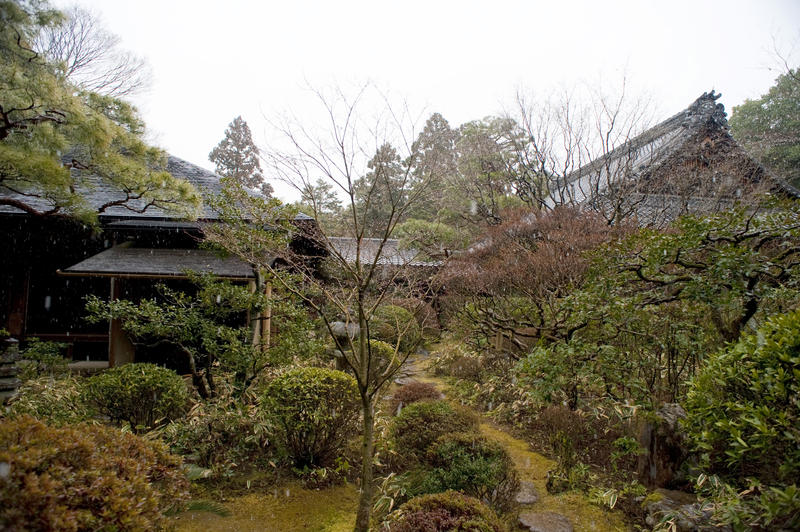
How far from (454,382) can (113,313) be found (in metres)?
6.17

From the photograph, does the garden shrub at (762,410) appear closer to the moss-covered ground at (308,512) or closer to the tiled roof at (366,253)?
the moss-covered ground at (308,512)

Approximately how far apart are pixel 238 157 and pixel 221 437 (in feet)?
77.4

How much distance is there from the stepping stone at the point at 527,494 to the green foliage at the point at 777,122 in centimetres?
1622

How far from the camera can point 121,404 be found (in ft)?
15.1

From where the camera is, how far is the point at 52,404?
465 centimetres

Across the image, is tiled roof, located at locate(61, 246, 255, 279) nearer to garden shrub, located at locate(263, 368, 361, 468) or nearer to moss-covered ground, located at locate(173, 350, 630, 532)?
garden shrub, located at locate(263, 368, 361, 468)

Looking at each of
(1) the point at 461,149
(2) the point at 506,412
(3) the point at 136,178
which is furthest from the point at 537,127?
(3) the point at 136,178

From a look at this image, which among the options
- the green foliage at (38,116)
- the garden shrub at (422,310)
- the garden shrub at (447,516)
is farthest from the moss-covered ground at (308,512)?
the green foliage at (38,116)

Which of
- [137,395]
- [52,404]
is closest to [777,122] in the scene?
[137,395]

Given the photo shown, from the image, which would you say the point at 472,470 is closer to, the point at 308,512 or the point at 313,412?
the point at 308,512

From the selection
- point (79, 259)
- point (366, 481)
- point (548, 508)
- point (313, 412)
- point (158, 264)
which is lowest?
point (548, 508)

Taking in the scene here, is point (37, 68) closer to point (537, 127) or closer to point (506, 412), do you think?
point (506, 412)

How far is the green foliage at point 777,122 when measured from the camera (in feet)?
50.4

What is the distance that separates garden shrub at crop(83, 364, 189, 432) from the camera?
178 inches
